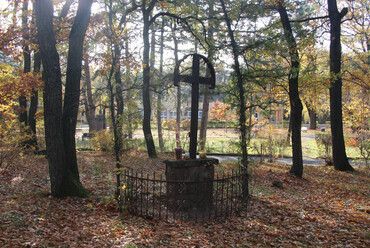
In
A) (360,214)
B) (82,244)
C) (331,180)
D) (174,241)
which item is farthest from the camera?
(331,180)

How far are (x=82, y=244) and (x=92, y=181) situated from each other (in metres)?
4.53

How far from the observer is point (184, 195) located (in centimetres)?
646

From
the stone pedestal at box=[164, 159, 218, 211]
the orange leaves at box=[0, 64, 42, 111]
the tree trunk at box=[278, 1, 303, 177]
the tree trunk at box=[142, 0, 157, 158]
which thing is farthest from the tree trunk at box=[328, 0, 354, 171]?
the orange leaves at box=[0, 64, 42, 111]

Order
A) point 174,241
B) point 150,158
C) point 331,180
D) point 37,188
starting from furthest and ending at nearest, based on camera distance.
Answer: point 150,158 → point 331,180 → point 37,188 → point 174,241

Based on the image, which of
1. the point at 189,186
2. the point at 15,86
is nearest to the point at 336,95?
the point at 189,186

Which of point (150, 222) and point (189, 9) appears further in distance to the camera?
point (189, 9)

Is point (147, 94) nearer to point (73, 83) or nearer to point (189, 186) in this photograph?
point (73, 83)

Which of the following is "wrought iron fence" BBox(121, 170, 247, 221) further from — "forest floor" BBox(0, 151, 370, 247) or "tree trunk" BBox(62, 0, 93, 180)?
"tree trunk" BBox(62, 0, 93, 180)

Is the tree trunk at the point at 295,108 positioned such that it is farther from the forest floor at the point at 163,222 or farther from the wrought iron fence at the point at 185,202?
the wrought iron fence at the point at 185,202

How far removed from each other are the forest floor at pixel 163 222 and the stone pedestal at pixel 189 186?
0.83m

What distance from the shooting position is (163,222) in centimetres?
551

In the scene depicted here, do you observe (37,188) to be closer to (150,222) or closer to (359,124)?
(150,222)

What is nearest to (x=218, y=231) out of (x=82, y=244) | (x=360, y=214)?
(x=82, y=244)

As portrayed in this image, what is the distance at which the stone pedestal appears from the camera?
632 cm
